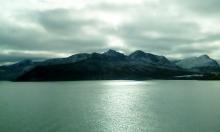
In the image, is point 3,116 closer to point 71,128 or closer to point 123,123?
point 71,128

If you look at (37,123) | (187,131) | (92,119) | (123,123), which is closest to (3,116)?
(37,123)

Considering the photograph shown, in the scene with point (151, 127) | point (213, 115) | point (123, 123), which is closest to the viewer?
point (151, 127)

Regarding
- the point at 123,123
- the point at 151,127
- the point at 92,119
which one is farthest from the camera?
the point at 92,119

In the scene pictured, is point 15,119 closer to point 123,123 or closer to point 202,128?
point 123,123

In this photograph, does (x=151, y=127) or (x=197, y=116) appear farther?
(x=197, y=116)

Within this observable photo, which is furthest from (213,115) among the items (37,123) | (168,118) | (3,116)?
(3,116)

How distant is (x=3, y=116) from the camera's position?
78.5m

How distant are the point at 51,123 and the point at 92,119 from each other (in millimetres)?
11065

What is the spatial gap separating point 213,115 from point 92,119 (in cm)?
3310

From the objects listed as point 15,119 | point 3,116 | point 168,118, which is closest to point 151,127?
point 168,118

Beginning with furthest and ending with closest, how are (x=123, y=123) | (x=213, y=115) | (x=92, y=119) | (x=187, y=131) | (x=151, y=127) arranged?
(x=213, y=115)
(x=92, y=119)
(x=123, y=123)
(x=151, y=127)
(x=187, y=131)

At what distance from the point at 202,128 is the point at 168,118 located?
1381 cm

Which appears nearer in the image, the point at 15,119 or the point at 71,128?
the point at 71,128

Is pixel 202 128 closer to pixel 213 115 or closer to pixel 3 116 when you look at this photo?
pixel 213 115
